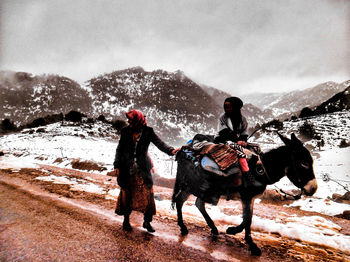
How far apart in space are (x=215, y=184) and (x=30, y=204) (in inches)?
183

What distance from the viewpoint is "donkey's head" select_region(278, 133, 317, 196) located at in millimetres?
2719

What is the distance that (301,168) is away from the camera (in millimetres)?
2783

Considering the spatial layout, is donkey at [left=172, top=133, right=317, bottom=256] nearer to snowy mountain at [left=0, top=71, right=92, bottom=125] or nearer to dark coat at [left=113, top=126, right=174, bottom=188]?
dark coat at [left=113, top=126, right=174, bottom=188]

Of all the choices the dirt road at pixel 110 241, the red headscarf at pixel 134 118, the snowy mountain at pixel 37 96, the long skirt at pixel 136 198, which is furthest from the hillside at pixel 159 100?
the red headscarf at pixel 134 118

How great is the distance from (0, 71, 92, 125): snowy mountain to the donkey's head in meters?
140

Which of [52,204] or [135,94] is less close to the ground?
[135,94]

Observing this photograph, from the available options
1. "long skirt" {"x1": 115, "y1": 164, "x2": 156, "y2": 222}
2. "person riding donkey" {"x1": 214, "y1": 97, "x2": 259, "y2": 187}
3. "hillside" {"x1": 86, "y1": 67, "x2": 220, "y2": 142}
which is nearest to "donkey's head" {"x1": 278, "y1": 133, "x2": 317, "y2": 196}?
"person riding donkey" {"x1": 214, "y1": 97, "x2": 259, "y2": 187}

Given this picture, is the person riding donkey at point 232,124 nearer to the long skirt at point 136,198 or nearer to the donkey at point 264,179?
the donkey at point 264,179

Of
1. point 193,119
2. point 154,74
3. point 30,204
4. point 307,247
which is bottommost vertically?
point 30,204

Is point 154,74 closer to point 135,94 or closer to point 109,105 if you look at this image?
point 135,94

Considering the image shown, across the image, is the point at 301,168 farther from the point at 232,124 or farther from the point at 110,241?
the point at 110,241

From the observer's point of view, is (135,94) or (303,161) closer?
(303,161)

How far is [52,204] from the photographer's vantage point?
4.36 metres

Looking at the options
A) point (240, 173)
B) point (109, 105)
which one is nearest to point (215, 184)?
point (240, 173)
